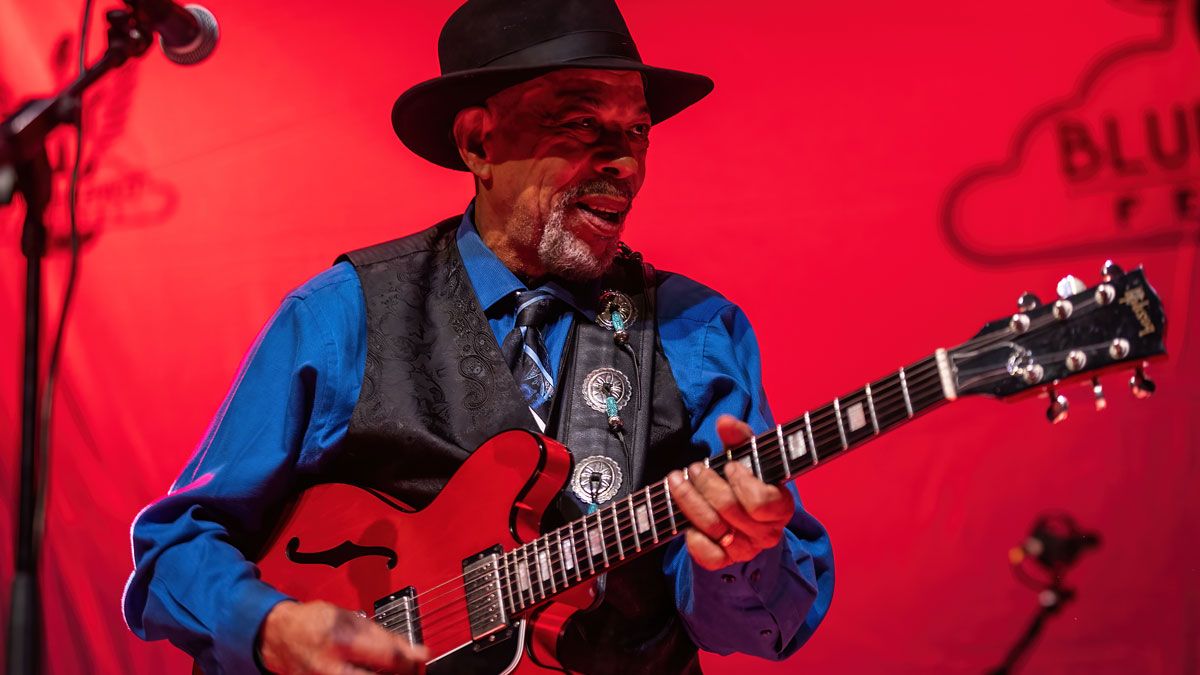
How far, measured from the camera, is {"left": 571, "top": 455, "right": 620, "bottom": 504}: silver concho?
211 cm

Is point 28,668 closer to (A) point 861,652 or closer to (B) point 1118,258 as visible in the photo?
(A) point 861,652

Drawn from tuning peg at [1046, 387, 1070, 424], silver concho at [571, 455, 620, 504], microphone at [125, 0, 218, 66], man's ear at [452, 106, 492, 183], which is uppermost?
microphone at [125, 0, 218, 66]

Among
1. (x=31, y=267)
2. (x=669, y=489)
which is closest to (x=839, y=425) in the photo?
(x=669, y=489)

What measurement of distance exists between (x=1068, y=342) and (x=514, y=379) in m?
1.06

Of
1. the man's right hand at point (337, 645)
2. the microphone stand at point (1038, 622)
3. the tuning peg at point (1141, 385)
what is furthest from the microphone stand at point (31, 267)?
the microphone stand at point (1038, 622)

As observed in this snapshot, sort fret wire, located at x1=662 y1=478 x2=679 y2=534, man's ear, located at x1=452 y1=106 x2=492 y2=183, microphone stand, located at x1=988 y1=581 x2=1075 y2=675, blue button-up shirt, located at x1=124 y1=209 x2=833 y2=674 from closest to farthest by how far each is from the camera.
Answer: fret wire, located at x1=662 y1=478 x2=679 y2=534, blue button-up shirt, located at x1=124 y1=209 x2=833 y2=674, man's ear, located at x1=452 y1=106 x2=492 y2=183, microphone stand, located at x1=988 y1=581 x2=1075 y2=675

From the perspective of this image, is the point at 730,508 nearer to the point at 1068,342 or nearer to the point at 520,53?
the point at 1068,342

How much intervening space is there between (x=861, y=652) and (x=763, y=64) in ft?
4.93

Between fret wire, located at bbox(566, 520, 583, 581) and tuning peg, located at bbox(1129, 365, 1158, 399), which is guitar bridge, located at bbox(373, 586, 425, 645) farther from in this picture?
tuning peg, located at bbox(1129, 365, 1158, 399)

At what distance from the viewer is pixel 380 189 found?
3.11 m

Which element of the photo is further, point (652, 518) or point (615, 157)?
point (615, 157)

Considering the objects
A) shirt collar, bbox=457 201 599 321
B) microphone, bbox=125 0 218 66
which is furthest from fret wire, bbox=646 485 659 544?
microphone, bbox=125 0 218 66

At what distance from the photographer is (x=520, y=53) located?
2.31 m

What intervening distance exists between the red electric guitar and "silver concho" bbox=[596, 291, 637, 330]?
418 millimetres
